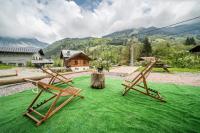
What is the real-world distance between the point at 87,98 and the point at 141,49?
133 feet

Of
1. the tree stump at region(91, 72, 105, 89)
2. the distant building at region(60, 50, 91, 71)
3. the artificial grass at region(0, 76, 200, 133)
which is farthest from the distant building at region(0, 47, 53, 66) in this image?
the artificial grass at region(0, 76, 200, 133)

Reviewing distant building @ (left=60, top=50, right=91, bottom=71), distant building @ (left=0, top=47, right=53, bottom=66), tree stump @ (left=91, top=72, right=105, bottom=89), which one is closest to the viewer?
tree stump @ (left=91, top=72, right=105, bottom=89)

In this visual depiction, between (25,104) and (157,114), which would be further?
(25,104)

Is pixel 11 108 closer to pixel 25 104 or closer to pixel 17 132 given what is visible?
pixel 25 104

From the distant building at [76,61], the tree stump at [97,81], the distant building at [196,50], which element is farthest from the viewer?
the distant building at [196,50]

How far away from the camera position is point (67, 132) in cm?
242

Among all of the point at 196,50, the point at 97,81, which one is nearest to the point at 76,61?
the point at 97,81

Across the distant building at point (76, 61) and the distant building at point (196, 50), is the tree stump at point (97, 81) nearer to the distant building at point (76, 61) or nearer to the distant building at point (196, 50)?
the distant building at point (76, 61)

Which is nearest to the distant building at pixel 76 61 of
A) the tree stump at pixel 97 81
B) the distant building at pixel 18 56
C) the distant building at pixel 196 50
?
the distant building at pixel 18 56

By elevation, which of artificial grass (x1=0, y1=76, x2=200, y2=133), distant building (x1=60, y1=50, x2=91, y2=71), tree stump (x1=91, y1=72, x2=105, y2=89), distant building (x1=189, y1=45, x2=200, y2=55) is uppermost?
distant building (x1=189, y1=45, x2=200, y2=55)

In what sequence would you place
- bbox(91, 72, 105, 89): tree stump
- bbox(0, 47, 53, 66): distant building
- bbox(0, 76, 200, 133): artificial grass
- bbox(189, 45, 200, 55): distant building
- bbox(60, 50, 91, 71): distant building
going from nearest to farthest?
bbox(0, 76, 200, 133): artificial grass < bbox(91, 72, 105, 89): tree stump < bbox(60, 50, 91, 71): distant building < bbox(189, 45, 200, 55): distant building < bbox(0, 47, 53, 66): distant building

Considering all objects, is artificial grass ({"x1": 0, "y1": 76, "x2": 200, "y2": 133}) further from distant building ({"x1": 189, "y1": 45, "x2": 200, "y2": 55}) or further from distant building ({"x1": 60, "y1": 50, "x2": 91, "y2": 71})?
distant building ({"x1": 189, "y1": 45, "x2": 200, "y2": 55})

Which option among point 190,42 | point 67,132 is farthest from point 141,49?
point 67,132

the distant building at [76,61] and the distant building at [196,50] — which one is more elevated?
the distant building at [196,50]
